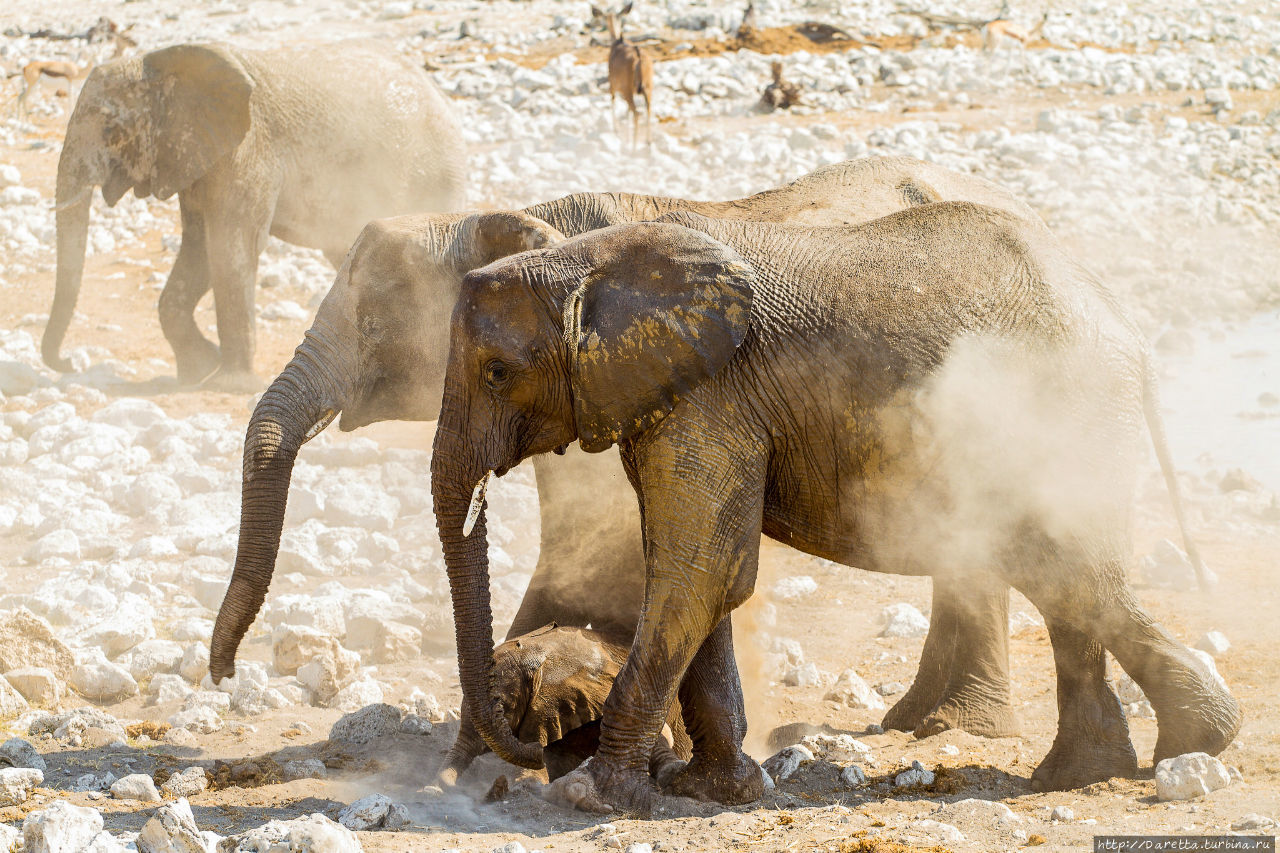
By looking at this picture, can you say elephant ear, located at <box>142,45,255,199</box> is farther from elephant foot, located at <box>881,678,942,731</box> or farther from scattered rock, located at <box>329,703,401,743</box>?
elephant foot, located at <box>881,678,942,731</box>

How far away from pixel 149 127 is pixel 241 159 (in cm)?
75

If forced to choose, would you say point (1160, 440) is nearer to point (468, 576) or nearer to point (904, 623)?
point (904, 623)

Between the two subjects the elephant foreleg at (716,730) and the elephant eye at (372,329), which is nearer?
Answer: the elephant foreleg at (716,730)

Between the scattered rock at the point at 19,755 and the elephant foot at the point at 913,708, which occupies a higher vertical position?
the scattered rock at the point at 19,755

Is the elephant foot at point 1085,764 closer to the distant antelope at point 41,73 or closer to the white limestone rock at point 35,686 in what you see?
the white limestone rock at point 35,686

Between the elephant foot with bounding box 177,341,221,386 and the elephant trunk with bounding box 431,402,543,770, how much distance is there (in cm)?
764

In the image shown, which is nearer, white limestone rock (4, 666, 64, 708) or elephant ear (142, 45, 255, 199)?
white limestone rock (4, 666, 64, 708)

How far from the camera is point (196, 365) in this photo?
12625 mm

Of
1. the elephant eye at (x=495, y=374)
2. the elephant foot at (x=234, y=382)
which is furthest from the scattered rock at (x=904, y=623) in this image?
the elephant foot at (x=234, y=382)

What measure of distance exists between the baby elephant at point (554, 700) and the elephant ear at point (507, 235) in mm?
1581

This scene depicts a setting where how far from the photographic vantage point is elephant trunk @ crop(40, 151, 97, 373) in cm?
1192

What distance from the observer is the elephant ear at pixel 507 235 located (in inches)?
248

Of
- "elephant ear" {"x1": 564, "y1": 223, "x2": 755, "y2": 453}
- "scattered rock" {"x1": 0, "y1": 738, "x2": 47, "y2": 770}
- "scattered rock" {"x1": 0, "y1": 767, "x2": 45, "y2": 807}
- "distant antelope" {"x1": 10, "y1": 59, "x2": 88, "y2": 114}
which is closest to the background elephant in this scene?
"elephant ear" {"x1": 564, "y1": 223, "x2": 755, "y2": 453}

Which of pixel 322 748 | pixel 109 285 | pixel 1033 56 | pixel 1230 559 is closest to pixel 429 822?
pixel 322 748
